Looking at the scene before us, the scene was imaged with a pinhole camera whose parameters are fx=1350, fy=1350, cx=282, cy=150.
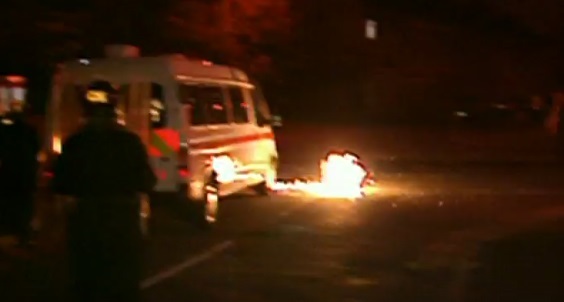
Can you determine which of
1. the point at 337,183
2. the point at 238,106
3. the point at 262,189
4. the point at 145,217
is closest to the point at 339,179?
the point at 337,183

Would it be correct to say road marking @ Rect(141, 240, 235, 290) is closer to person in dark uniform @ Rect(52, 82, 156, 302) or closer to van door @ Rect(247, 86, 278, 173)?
person in dark uniform @ Rect(52, 82, 156, 302)

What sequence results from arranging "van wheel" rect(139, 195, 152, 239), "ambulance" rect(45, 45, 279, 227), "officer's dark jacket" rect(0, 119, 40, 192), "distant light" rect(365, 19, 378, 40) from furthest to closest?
1. "distant light" rect(365, 19, 378, 40)
2. "ambulance" rect(45, 45, 279, 227)
3. "officer's dark jacket" rect(0, 119, 40, 192)
4. "van wheel" rect(139, 195, 152, 239)

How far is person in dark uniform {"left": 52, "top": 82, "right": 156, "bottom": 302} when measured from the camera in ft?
25.2

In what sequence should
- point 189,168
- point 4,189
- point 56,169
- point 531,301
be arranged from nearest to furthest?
1. point 56,169
2. point 531,301
3. point 4,189
4. point 189,168

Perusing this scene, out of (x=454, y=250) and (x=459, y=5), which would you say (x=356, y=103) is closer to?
(x=459, y=5)

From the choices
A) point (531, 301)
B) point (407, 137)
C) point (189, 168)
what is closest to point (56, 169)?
point (531, 301)

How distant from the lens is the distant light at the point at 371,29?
49.8m

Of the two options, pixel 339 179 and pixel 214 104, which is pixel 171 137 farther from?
pixel 339 179

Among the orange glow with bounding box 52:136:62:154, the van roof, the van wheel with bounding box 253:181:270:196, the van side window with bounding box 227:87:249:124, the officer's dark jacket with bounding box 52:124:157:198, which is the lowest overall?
the van wheel with bounding box 253:181:270:196

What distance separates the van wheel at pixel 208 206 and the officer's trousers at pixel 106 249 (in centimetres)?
885

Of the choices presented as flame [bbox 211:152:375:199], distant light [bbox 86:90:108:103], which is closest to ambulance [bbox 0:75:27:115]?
flame [bbox 211:152:375:199]

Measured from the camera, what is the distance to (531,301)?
37.0 feet

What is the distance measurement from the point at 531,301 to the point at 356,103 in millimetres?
39905

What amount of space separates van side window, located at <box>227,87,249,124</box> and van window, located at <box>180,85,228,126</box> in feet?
1.50
